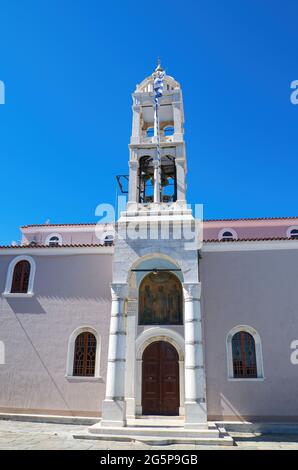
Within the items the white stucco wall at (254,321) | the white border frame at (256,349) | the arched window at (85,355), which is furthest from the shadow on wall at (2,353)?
the white border frame at (256,349)

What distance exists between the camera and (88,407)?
40.1ft

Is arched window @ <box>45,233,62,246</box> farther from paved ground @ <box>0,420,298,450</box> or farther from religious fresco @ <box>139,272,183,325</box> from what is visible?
paved ground @ <box>0,420,298,450</box>

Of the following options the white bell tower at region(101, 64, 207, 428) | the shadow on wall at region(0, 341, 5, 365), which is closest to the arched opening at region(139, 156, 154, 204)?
the white bell tower at region(101, 64, 207, 428)

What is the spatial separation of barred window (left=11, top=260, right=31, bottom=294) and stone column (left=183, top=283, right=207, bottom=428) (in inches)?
266

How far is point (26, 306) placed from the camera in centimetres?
1368

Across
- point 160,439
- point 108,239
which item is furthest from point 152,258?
point 108,239

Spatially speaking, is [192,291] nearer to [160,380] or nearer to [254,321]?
[254,321]

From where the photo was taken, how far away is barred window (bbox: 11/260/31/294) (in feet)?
46.0

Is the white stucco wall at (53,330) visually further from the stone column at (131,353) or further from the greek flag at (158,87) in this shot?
the greek flag at (158,87)

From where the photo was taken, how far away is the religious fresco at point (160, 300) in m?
13.0

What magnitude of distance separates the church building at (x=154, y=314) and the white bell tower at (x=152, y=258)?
0.04m
